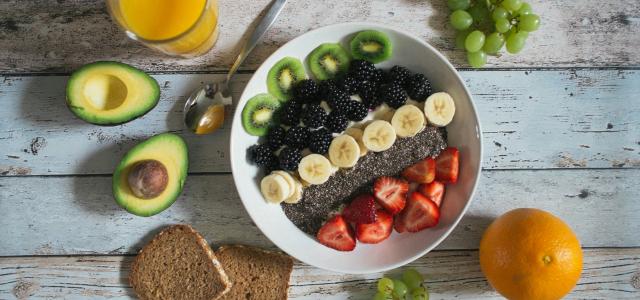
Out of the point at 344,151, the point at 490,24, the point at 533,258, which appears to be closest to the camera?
the point at 533,258

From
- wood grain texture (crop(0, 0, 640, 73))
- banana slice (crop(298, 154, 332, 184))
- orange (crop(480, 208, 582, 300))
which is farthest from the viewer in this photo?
wood grain texture (crop(0, 0, 640, 73))

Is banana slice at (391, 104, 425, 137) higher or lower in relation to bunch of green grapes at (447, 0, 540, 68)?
lower

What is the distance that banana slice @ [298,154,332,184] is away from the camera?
142cm

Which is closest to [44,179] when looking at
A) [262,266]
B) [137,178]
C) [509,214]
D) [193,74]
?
→ [137,178]

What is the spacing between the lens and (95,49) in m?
1.54

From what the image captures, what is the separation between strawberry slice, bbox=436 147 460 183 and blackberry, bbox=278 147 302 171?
1.27 ft

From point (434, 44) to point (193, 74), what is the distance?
707 millimetres

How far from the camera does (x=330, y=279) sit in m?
1.57

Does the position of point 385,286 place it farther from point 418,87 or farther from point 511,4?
point 511,4

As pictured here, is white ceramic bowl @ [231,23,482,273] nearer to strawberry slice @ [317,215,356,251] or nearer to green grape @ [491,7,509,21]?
strawberry slice @ [317,215,356,251]

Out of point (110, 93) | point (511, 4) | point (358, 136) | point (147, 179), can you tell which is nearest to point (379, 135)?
point (358, 136)

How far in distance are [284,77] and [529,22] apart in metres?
0.68

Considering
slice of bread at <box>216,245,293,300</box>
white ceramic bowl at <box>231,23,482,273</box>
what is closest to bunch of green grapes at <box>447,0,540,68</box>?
white ceramic bowl at <box>231,23,482,273</box>

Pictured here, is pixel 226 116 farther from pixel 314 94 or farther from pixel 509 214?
pixel 509 214
